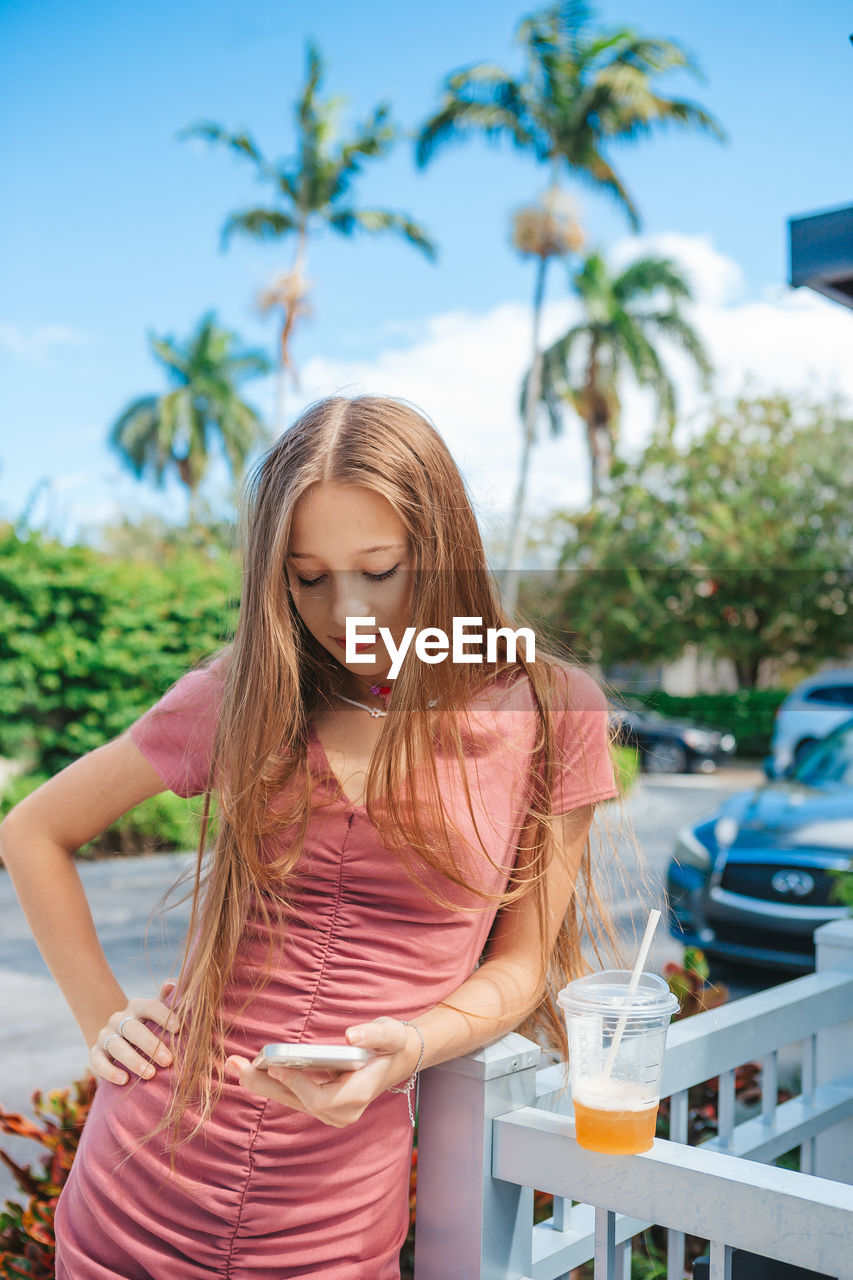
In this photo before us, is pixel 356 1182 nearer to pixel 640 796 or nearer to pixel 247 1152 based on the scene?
pixel 247 1152

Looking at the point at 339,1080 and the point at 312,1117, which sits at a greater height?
the point at 339,1080

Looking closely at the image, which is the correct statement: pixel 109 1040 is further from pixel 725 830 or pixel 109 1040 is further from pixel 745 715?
pixel 745 715

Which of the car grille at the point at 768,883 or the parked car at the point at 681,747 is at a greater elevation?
the car grille at the point at 768,883

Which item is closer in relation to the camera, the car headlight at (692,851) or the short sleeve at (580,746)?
the short sleeve at (580,746)

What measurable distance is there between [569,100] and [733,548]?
8575mm

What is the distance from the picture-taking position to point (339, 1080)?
0.93 m

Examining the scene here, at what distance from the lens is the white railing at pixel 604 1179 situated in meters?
0.91

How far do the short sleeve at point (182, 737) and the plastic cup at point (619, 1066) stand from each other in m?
0.51

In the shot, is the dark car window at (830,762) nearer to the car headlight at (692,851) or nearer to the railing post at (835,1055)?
the car headlight at (692,851)

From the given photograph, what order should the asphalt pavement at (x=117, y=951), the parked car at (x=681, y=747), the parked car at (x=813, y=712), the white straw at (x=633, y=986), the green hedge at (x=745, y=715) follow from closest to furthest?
the white straw at (x=633, y=986) → the asphalt pavement at (x=117, y=951) → the parked car at (x=813, y=712) → the parked car at (x=681, y=747) → the green hedge at (x=745, y=715)

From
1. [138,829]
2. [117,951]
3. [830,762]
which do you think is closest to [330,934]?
[830,762]

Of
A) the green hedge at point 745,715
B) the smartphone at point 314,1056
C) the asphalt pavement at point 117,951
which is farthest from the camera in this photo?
the green hedge at point 745,715

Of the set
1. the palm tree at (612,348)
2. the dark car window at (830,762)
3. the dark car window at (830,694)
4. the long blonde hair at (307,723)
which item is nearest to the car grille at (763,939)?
the dark car window at (830,762)

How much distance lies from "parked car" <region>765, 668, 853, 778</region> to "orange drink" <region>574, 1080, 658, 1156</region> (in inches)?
407
